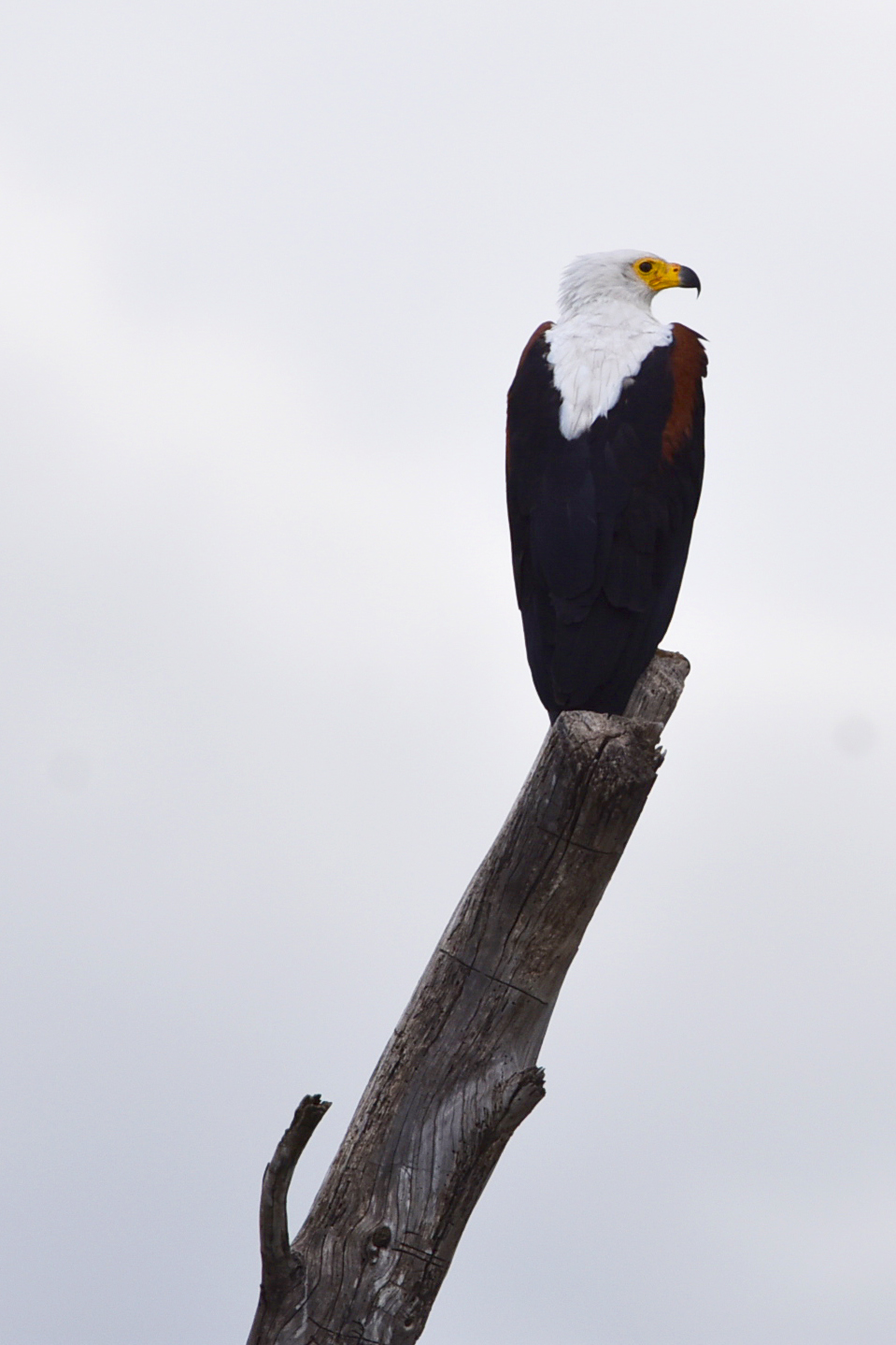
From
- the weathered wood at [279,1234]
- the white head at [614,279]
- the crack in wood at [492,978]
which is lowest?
the weathered wood at [279,1234]

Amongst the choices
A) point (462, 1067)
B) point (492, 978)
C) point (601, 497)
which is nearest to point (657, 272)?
point (601, 497)

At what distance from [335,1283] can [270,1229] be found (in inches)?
11.6

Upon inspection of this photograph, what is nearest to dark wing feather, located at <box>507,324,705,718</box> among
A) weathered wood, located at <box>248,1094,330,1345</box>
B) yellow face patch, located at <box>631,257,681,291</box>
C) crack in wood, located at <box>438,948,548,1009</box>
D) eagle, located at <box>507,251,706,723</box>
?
eagle, located at <box>507,251,706,723</box>

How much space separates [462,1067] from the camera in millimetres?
4277

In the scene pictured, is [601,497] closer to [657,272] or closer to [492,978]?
[492,978]

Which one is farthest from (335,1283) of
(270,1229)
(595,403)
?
(595,403)

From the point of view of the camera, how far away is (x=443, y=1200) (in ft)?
13.7

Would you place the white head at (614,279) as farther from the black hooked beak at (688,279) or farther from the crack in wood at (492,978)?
the crack in wood at (492,978)

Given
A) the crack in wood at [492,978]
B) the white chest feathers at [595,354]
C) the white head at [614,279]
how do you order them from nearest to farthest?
the crack in wood at [492,978]
the white chest feathers at [595,354]
the white head at [614,279]

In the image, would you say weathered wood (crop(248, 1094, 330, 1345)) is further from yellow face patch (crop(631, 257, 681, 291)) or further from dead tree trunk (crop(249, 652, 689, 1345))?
yellow face patch (crop(631, 257, 681, 291))

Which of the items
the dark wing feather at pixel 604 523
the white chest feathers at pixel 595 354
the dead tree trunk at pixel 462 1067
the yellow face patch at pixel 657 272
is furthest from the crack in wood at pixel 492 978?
Answer: the yellow face patch at pixel 657 272

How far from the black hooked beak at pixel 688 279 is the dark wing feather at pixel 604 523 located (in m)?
1.55

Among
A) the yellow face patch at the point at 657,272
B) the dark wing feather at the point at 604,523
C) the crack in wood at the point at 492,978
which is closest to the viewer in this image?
the crack in wood at the point at 492,978

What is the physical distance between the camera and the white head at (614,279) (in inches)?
277
